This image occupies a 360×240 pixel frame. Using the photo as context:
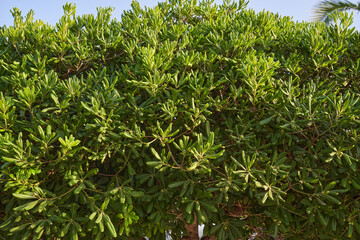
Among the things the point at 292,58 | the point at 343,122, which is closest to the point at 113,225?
the point at 343,122

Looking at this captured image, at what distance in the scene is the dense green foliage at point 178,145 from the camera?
149 inches

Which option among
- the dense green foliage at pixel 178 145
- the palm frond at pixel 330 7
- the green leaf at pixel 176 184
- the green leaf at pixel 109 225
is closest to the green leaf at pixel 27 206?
the dense green foliage at pixel 178 145

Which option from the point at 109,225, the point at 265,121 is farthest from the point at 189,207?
the point at 265,121

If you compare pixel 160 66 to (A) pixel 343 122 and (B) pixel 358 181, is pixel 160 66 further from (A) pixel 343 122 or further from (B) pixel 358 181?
(B) pixel 358 181

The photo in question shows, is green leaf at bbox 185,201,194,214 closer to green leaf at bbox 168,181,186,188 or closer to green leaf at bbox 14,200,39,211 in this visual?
green leaf at bbox 168,181,186,188

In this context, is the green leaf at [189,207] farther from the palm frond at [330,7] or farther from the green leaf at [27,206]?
the palm frond at [330,7]

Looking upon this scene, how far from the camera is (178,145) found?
4047mm

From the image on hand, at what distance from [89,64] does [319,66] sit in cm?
298

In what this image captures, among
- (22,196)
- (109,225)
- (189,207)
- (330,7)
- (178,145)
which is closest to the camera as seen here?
(22,196)

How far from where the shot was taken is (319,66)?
4.69 meters

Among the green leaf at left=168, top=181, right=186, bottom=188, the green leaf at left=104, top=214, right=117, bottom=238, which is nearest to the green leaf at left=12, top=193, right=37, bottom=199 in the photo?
the green leaf at left=104, top=214, right=117, bottom=238

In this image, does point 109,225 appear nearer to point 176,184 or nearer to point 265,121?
point 176,184

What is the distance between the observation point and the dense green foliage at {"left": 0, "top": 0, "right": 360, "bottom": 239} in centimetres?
380

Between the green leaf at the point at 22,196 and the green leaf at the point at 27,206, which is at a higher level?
the green leaf at the point at 22,196
